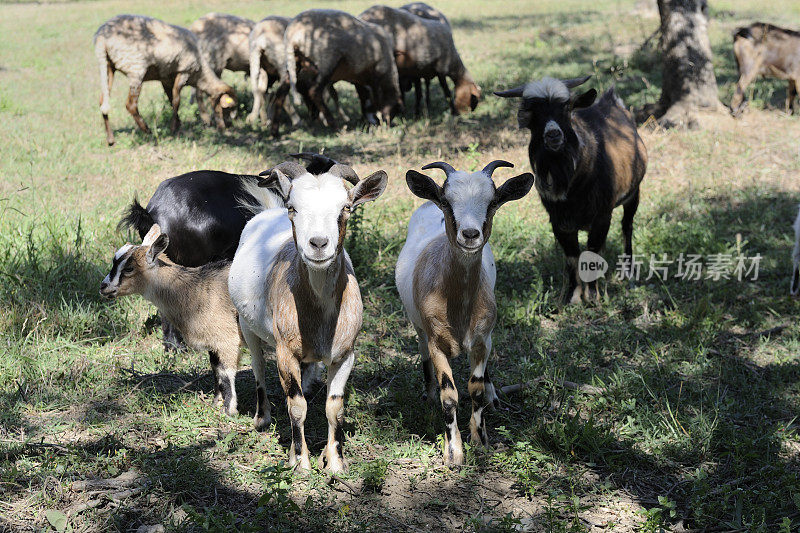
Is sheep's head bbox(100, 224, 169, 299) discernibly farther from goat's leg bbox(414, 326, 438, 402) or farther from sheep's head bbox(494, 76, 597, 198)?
sheep's head bbox(494, 76, 597, 198)

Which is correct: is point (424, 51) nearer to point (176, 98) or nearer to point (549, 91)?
point (176, 98)

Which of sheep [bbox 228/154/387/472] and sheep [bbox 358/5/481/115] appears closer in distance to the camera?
sheep [bbox 228/154/387/472]

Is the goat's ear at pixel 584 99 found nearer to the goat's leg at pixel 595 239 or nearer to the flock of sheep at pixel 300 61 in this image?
the goat's leg at pixel 595 239

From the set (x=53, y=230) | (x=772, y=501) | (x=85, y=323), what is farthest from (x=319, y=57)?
(x=772, y=501)

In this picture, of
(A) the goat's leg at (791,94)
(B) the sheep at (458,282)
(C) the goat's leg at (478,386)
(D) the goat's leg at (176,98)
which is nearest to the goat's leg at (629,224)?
(B) the sheep at (458,282)

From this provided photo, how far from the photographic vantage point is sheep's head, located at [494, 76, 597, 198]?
6258 millimetres

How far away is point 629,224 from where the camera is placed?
754 centimetres

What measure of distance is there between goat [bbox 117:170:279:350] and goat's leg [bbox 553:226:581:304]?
2912mm

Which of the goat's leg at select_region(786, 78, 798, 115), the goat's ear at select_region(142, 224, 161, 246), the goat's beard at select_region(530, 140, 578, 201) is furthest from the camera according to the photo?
the goat's leg at select_region(786, 78, 798, 115)

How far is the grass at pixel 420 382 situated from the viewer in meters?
4.05

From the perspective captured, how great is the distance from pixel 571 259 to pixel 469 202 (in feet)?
10.1

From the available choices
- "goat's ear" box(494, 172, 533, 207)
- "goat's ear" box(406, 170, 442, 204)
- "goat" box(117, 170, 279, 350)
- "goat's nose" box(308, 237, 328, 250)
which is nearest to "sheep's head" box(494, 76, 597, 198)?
"goat's ear" box(494, 172, 533, 207)

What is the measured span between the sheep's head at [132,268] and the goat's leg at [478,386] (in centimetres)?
256

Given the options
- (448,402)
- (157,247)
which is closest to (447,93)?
(157,247)
